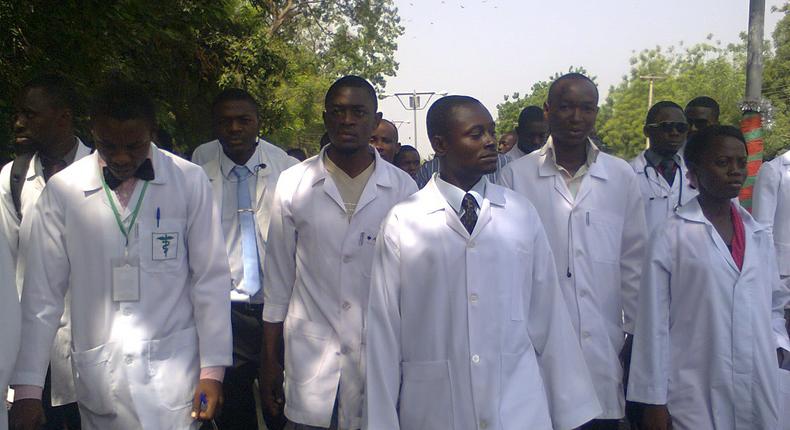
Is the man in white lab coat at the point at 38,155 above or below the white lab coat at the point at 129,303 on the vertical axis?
above

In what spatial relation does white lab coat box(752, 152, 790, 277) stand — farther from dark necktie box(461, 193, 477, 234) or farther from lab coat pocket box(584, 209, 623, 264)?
dark necktie box(461, 193, 477, 234)

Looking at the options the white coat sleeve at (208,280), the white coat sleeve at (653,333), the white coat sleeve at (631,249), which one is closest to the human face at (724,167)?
the white coat sleeve at (653,333)

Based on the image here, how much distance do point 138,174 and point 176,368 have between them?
0.87 m

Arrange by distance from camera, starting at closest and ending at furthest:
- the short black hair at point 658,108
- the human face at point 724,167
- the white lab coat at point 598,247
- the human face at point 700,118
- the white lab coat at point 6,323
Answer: the white lab coat at point 6,323 → the human face at point 724,167 → the white lab coat at point 598,247 → the short black hair at point 658,108 → the human face at point 700,118

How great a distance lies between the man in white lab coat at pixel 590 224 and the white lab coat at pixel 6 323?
2628 mm

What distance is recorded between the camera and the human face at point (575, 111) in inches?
176

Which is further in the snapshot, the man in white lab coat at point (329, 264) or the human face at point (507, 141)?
the human face at point (507, 141)

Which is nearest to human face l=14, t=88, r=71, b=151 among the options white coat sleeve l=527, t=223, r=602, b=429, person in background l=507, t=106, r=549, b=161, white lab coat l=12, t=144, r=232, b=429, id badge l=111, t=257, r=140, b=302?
white lab coat l=12, t=144, r=232, b=429

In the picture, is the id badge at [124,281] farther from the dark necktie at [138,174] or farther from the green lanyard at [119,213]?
the dark necktie at [138,174]

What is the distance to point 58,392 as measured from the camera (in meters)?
4.03

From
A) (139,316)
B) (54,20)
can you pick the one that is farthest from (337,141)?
(54,20)

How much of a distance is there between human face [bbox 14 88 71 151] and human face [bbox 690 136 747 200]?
3393mm

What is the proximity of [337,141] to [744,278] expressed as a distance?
2.13 m

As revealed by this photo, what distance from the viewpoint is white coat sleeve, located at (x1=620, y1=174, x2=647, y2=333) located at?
441 centimetres
